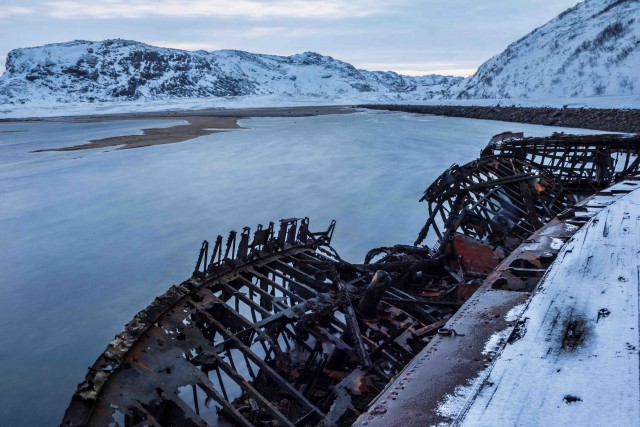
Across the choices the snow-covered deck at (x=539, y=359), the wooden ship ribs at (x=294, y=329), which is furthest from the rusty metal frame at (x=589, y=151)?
the snow-covered deck at (x=539, y=359)

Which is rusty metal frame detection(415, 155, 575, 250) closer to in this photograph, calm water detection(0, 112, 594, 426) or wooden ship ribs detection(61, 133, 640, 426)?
wooden ship ribs detection(61, 133, 640, 426)

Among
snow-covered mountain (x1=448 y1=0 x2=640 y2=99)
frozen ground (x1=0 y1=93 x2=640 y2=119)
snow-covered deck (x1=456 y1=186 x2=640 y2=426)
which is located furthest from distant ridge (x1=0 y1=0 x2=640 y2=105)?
snow-covered deck (x1=456 y1=186 x2=640 y2=426)

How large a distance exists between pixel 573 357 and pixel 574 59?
100863 millimetres

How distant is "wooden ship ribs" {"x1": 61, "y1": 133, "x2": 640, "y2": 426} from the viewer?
442 centimetres

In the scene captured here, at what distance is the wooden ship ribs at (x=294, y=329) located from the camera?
442 centimetres

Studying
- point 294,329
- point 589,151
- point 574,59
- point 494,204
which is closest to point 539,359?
point 294,329

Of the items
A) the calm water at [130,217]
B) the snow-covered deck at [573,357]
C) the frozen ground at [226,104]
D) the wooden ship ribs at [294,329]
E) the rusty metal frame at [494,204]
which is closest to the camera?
the snow-covered deck at [573,357]

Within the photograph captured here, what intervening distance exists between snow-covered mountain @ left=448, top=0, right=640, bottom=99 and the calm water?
169 feet

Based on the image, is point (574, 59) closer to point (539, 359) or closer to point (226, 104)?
point (226, 104)

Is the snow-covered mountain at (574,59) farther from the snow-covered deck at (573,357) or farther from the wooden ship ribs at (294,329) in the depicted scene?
the snow-covered deck at (573,357)

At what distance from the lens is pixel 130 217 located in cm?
1748

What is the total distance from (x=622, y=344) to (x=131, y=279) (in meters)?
11.0

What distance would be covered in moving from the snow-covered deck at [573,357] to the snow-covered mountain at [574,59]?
253ft

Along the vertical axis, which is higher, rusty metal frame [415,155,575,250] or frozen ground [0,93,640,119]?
frozen ground [0,93,640,119]
